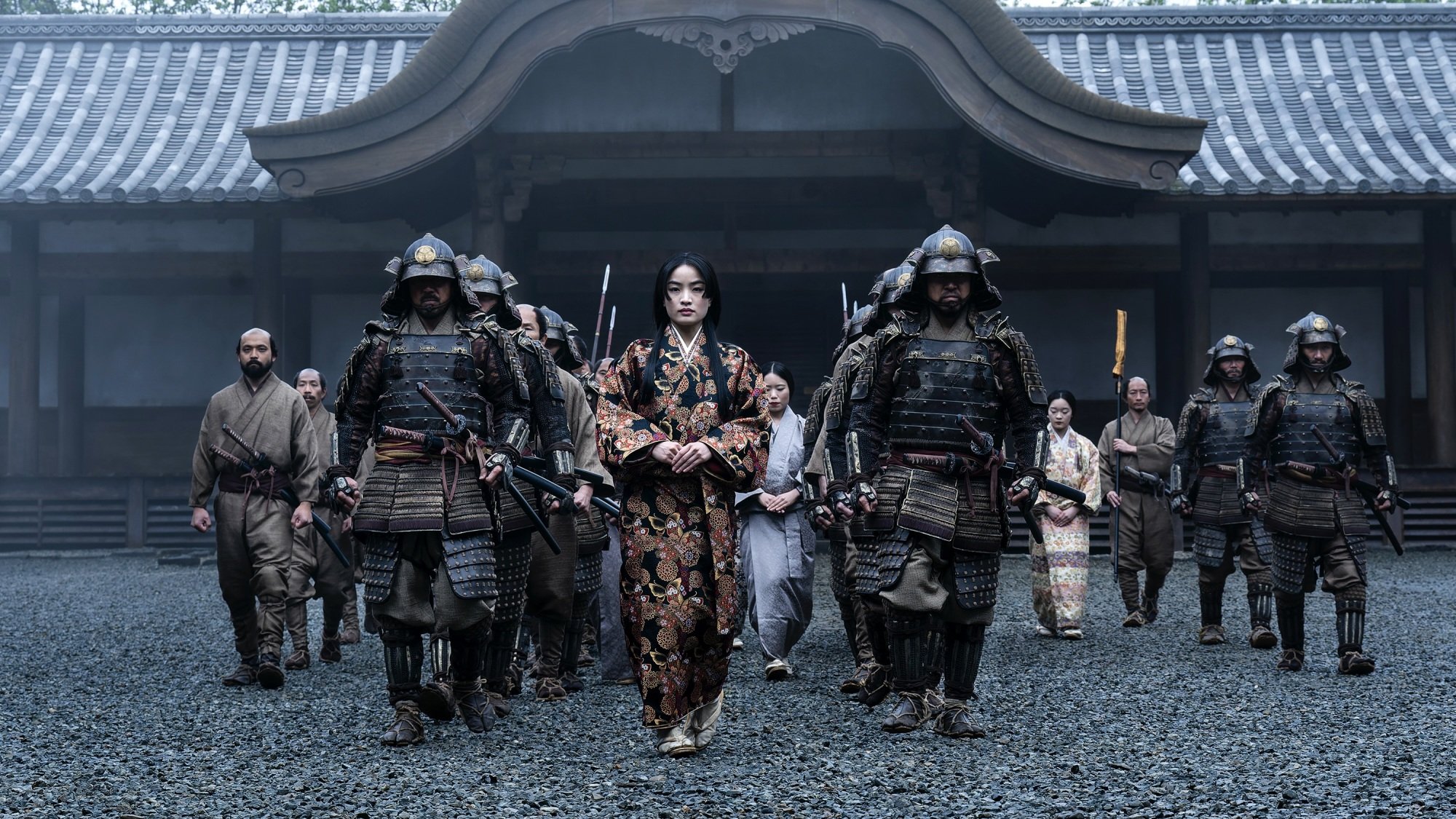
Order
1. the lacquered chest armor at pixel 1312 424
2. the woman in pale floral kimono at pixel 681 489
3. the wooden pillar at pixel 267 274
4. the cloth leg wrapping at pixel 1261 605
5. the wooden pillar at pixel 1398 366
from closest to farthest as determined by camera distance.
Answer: the woman in pale floral kimono at pixel 681 489
the lacquered chest armor at pixel 1312 424
the cloth leg wrapping at pixel 1261 605
the wooden pillar at pixel 267 274
the wooden pillar at pixel 1398 366

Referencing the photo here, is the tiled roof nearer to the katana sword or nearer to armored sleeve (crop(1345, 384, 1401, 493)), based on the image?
armored sleeve (crop(1345, 384, 1401, 493))

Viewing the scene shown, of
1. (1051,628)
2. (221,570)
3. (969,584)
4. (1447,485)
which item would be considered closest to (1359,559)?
(1051,628)

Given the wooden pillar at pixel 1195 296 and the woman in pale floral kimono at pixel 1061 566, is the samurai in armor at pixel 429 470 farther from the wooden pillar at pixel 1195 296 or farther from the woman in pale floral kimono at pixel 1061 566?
the wooden pillar at pixel 1195 296

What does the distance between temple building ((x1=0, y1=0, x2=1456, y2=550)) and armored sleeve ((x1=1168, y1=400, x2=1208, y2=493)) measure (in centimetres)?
337

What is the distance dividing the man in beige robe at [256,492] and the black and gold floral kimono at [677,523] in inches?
93.5

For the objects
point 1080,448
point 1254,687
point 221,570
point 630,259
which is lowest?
point 1254,687

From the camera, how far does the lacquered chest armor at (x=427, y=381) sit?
5445 mm

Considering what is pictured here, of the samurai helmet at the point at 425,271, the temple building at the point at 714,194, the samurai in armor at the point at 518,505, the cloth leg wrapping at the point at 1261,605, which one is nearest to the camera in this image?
the samurai helmet at the point at 425,271

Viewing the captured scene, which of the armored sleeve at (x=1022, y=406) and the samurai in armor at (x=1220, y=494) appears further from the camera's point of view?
the samurai in armor at (x=1220, y=494)

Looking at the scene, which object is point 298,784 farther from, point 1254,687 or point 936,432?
point 1254,687

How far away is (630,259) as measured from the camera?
13.1 metres

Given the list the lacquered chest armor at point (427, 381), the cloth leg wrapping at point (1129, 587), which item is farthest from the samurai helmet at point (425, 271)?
the cloth leg wrapping at point (1129, 587)

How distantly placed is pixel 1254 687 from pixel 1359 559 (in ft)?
3.82

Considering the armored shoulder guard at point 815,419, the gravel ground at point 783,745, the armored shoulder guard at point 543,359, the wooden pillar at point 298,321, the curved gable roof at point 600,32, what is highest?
the curved gable roof at point 600,32
